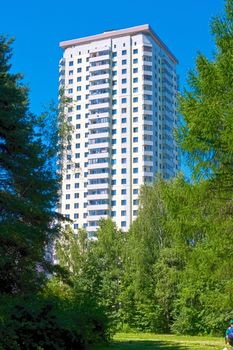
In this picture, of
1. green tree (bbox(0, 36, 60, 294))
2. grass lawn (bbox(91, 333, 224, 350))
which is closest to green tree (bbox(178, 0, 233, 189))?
green tree (bbox(0, 36, 60, 294))

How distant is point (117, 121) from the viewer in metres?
112

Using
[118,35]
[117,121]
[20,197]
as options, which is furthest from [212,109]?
[118,35]

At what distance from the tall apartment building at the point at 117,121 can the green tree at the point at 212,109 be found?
87184 mm

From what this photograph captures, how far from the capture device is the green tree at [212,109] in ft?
49.1

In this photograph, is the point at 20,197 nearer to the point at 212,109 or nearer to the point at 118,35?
the point at 212,109

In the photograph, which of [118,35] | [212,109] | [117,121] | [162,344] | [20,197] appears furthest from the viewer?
[118,35]

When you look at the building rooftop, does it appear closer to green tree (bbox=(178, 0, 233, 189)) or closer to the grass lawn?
the grass lawn

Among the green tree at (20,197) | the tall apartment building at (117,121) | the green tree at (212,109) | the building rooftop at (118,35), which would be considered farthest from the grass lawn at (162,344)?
the building rooftop at (118,35)

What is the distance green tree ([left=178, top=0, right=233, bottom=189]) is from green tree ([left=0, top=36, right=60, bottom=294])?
6.31 m

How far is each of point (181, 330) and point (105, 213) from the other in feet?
219

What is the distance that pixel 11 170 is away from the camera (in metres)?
19.6

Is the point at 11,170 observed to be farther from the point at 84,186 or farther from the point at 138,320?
the point at 84,186

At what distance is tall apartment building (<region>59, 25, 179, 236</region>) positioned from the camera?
4205 inches

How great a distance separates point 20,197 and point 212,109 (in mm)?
8321
